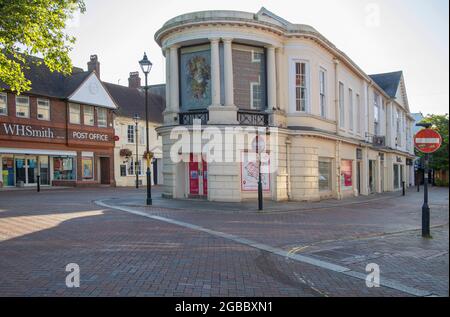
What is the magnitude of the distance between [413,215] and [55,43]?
50.1 feet

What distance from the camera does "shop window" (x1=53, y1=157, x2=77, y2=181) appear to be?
33000 mm

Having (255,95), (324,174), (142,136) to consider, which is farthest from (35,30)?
(142,136)

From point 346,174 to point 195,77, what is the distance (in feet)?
41.4

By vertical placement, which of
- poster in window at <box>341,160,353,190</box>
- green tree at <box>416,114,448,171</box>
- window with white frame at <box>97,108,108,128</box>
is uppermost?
window with white frame at <box>97,108,108,128</box>

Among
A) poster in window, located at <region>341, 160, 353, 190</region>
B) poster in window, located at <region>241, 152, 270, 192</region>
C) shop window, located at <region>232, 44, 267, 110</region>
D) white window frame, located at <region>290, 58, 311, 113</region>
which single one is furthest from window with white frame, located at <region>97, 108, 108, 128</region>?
poster in window, located at <region>341, 160, 353, 190</region>

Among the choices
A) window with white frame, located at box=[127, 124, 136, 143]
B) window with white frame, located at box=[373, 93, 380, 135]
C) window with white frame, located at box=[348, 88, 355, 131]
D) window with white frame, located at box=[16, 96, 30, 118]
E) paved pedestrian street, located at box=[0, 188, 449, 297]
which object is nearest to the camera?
paved pedestrian street, located at box=[0, 188, 449, 297]

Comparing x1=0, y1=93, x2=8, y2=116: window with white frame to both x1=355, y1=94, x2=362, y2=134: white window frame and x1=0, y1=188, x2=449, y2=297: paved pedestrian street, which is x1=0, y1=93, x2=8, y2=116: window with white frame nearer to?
x1=0, y1=188, x2=449, y2=297: paved pedestrian street

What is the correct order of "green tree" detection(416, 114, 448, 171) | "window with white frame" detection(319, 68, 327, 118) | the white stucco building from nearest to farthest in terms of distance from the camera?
1. "green tree" detection(416, 114, 448, 171)
2. the white stucco building
3. "window with white frame" detection(319, 68, 327, 118)

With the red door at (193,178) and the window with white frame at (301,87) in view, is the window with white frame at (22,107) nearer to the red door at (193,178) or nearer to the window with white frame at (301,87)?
the red door at (193,178)

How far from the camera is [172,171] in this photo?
1959cm

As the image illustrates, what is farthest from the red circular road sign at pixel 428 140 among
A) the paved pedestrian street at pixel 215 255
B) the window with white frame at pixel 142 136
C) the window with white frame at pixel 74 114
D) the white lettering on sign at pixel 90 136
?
the window with white frame at pixel 142 136

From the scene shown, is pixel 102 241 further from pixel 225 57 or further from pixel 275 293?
pixel 225 57

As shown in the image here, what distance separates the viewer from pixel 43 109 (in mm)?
31484

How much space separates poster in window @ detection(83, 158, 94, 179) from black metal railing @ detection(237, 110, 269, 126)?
2081 cm
